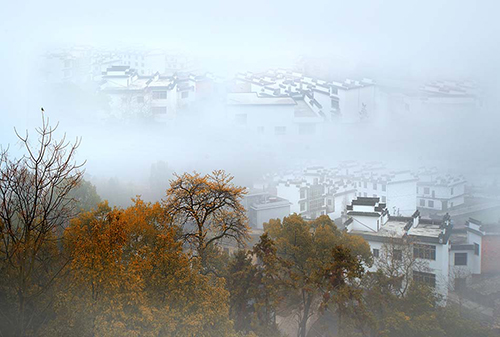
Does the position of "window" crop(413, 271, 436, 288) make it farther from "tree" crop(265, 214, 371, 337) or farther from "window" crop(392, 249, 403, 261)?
"tree" crop(265, 214, 371, 337)

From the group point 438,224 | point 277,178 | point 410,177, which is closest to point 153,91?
point 277,178

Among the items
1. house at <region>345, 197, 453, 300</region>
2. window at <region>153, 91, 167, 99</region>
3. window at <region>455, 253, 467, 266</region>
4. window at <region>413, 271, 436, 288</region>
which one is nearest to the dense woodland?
window at <region>413, 271, 436, 288</region>

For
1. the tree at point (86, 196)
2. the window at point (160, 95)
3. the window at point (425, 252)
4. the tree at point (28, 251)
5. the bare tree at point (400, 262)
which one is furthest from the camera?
the window at point (160, 95)

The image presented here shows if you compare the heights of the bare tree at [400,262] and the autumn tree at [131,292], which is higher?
the autumn tree at [131,292]

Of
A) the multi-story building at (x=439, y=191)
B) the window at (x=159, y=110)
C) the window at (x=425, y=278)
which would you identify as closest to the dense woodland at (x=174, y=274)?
the window at (x=425, y=278)

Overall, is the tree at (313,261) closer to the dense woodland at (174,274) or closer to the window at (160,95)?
the dense woodland at (174,274)

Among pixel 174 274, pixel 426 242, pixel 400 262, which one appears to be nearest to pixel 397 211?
pixel 426 242

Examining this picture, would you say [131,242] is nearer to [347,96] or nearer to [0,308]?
[0,308]
